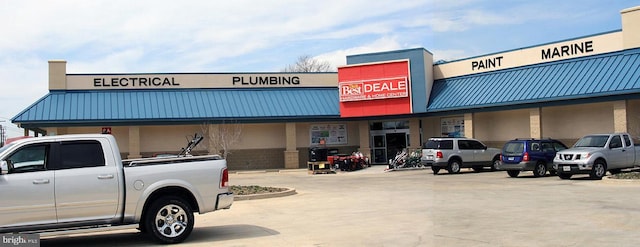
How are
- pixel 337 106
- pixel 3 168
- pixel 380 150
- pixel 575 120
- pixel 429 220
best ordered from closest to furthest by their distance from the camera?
pixel 3 168, pixel 429 220, pixel 575 120, pixel 337 106, pixel 380 150

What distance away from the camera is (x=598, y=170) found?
22.2m

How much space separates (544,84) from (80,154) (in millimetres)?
27146

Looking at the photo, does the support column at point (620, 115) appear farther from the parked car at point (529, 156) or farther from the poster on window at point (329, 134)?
the poster on window at point (329, 134)

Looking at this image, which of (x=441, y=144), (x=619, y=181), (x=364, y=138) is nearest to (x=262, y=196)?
(x=619, y=181)

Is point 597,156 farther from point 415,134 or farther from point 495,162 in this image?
point 415,134

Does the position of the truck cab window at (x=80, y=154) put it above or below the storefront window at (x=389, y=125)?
below

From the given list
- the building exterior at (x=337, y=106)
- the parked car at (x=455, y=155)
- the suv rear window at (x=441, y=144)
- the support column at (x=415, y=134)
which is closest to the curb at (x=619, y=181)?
the parked car at (x=455, y=155)

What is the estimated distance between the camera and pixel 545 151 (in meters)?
25.2

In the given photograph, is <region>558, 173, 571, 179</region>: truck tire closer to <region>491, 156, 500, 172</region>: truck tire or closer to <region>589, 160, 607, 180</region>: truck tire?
<region>589, 160, 607, 180</region>: truck tire

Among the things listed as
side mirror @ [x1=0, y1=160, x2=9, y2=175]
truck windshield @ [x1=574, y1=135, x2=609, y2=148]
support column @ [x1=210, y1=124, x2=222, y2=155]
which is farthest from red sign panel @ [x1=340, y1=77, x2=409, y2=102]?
side mirror @ [x1=0, y1=160, x2=9, y2=175]

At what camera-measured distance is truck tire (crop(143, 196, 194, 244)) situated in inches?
411

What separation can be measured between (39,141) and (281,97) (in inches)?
1213

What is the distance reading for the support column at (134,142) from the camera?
37.3 metres

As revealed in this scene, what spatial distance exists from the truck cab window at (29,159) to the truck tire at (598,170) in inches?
728
